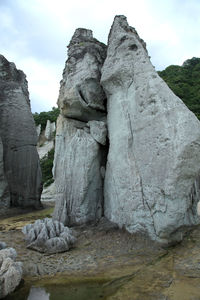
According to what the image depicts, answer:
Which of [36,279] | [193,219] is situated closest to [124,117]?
[193,219]

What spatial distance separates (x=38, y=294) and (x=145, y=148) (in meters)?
2.18

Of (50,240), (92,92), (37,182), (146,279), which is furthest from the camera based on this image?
(37,182)

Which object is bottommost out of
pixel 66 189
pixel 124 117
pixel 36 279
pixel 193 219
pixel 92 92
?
pixel 36 279

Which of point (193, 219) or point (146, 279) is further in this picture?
point (193, 219)

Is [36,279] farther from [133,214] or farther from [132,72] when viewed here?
[132,72]

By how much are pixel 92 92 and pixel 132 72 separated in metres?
0.97

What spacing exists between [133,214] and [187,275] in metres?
1.31

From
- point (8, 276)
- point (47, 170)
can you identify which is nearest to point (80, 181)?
point (8, 276)

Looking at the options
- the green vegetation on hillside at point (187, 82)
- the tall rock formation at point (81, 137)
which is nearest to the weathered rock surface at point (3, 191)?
the tall rock formation at point (81, 137)

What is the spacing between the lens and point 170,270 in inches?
99.6

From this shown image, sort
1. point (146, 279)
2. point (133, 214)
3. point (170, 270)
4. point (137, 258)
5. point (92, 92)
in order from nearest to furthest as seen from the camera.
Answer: point (146, 279)
point (170, 270)
point (137, 258)
point (133, 214)
point (92, 92)

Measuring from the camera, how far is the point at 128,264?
2771 millimetres

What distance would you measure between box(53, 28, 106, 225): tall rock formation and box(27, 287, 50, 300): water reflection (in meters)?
2.00

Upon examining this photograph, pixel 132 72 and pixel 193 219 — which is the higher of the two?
pixel 132 72
